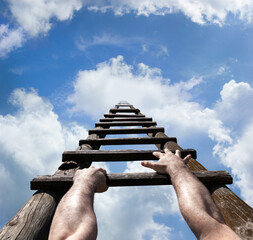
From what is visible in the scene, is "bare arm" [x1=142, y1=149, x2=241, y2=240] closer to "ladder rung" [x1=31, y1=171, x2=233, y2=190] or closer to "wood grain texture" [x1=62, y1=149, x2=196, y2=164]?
"ladder rung" [x1=31, y1=171, x2=233, y2=190]

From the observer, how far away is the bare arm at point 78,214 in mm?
1086

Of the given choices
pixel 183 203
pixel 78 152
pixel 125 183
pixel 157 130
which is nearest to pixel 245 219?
pixel 183 203

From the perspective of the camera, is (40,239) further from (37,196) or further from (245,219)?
(245,219)

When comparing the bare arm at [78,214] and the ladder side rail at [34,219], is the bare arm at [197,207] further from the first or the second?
the ladder side rail at [34,219]

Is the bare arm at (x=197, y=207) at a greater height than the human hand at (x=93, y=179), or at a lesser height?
lesser

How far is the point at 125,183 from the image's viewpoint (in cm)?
169

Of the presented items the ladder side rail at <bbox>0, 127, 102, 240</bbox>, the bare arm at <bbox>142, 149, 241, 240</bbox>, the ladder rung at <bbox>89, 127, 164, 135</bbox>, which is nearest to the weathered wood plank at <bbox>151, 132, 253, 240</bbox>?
the bare arm at <bbox>142, 149, 241, 240</bbox>

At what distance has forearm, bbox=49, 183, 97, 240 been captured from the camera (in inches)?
42.7

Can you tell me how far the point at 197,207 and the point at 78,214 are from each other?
0.70 metres

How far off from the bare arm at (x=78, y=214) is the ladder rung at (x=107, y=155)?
2.19 ft

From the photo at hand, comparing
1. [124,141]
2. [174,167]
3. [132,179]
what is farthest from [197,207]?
[124,141]

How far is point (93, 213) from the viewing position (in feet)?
4.17

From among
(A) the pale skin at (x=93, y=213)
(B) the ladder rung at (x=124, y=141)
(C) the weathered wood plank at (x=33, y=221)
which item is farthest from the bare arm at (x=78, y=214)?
(B) the ladder rung at (x=124, y=141)

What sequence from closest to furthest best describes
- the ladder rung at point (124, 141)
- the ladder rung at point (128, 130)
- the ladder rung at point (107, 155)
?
1. the ladder rung at point (107, 155)
2. the ladder rung at point (124, 141)
3. the ladder rung at point (128, 130)
